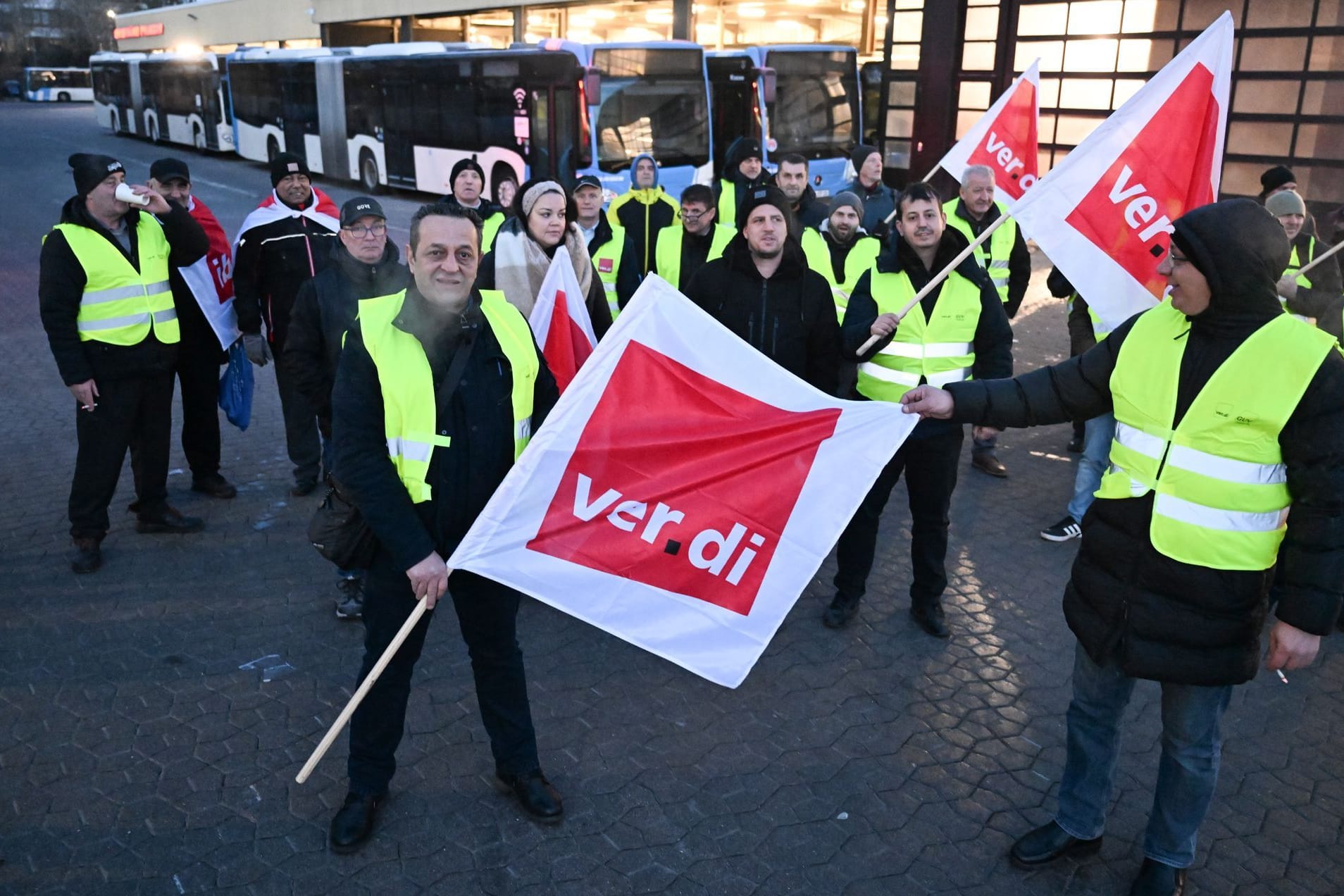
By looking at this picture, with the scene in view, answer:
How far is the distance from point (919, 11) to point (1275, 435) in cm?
1957

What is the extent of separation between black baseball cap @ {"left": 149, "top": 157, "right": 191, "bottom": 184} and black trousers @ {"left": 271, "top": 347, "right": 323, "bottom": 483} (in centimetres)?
127

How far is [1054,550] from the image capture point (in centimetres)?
613

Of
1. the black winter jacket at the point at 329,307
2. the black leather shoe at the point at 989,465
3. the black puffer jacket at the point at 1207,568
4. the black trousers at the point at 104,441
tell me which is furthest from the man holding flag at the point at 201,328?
the black leather shoe at the point at 989,465

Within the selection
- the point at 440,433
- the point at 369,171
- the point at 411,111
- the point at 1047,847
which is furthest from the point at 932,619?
the point at 369,171

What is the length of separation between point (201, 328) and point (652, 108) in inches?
455

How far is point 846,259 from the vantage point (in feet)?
20.4

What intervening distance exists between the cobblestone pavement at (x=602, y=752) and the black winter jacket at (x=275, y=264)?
57.2 inches

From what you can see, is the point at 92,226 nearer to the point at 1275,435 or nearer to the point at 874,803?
the point at 874,803

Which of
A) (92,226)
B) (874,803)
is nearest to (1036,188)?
(874,803)

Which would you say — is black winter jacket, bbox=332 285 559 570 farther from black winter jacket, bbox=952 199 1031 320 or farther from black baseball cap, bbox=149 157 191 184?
black winter jacket, bbox=952 199 1031 320

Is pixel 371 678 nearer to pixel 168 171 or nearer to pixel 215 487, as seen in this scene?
pixel 215 487

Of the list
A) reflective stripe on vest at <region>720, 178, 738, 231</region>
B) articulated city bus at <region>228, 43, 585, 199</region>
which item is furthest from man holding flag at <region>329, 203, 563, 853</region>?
articulated city bus at <region>228, 43, 585, 199</region>

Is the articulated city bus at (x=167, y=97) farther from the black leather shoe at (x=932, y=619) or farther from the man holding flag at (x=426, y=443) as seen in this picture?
the man holding flag at (x=426, y=443)

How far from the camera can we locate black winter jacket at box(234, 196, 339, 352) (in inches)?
247
